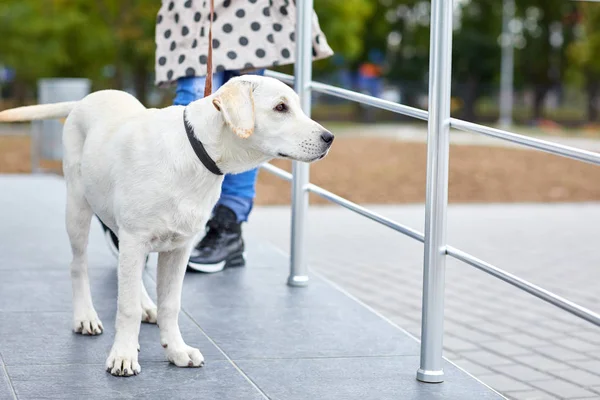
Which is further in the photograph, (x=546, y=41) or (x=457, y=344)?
(x=546, y=41)

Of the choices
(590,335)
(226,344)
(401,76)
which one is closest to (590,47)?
(401,76)

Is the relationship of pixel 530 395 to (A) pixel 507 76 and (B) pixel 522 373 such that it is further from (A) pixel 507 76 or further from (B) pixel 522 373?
(A) pixel 507 76

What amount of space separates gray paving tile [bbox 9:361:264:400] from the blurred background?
7.76 metres

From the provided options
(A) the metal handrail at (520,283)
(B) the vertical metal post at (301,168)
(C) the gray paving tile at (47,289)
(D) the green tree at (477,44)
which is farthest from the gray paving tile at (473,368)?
(D) the green tree at (477,44)

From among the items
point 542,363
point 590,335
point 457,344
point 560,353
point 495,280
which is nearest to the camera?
point 542,363

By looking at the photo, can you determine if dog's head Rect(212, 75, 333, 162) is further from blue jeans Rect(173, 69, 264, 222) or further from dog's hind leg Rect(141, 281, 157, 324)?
blue jeans Rect(173, 69, 264, 222)

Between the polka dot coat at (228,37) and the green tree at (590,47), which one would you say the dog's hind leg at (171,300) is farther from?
the green tree at (590,47)

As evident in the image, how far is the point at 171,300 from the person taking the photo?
3.67m

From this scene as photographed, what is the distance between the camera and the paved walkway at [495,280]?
14.3 feet

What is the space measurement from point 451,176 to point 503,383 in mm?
10657

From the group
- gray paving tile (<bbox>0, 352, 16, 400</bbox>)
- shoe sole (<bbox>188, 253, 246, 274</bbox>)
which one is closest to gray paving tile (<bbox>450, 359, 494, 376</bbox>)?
shoe sole (<bbox>188, 253, 246, 274</bbox>)

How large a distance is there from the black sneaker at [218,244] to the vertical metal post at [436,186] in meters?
1.82

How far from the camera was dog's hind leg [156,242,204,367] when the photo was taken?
3580 mm

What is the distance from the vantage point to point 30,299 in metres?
4.46
